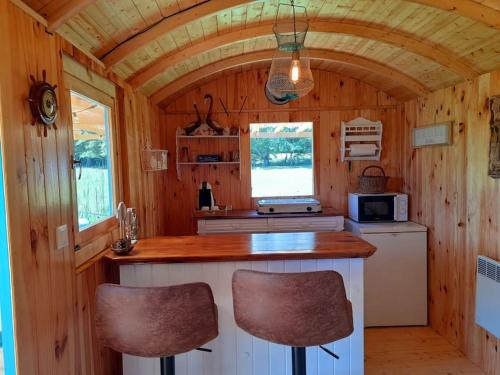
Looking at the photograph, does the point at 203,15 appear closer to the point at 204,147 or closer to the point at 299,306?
the point at 299,306

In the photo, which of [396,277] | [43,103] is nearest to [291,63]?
[43,103]

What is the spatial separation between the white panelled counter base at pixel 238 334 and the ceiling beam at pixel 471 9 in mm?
1429

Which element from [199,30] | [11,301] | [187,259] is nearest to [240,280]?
[187,259]

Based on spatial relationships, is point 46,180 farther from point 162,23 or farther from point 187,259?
point 162,23

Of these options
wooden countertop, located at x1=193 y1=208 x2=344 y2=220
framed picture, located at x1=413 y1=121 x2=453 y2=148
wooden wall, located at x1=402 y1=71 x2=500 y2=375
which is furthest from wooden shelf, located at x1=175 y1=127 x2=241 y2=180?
wooden wall, located at x1=402 y1=71 x2=500 y2=375

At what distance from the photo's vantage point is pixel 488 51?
88.8 inches

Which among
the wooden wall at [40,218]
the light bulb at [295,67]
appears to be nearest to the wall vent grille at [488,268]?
the light bulb at [295,67]

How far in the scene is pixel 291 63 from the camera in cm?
199

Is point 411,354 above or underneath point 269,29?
underneath

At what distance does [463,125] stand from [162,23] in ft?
7.53

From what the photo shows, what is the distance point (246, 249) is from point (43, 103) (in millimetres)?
1234

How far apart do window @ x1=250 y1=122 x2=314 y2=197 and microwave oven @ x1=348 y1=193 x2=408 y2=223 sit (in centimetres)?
67

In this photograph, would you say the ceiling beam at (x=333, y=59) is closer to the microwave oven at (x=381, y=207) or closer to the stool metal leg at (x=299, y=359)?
the microwave oven at (x=381, y=207)

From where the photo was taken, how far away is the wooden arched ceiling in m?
1.83
